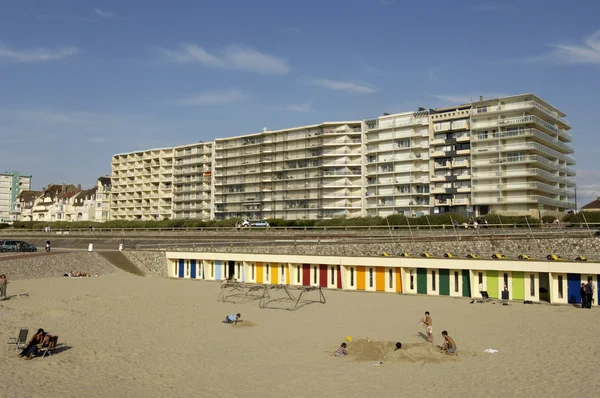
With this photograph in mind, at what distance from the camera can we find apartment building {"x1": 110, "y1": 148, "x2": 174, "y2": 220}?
11025cm

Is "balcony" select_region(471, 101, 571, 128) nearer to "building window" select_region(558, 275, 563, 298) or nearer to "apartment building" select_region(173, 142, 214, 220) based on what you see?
"building window" select_region(558, 275, 563, 298)

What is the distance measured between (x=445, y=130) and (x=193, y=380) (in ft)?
216

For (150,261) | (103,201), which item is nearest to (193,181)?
(103,201)

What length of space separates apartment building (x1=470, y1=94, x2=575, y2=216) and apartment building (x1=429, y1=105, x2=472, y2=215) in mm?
1569

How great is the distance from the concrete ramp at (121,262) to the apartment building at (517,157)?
45.8 meters

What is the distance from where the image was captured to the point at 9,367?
14.2 meters

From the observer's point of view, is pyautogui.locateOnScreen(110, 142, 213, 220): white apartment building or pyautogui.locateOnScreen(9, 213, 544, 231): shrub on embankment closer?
pyautogui.locateOnScreen(9, 213, 544, 231): shrub on embankment

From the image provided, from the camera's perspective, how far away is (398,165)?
7781 cm

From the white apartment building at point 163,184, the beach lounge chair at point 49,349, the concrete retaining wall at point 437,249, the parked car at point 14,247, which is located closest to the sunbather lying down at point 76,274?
the concrete retaining wall at point 437,249

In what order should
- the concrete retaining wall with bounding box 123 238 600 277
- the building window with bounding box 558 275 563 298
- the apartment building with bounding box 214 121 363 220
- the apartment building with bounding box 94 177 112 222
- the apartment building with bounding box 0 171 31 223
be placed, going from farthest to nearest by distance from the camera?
the apartment building with bounding box 0 171 31 223 < the apartment building with bounding box 94 177 112 222 < the apartment building with bounding box 214 121 363 220 < the concrete retaining wall with bounding box 123 238 600 277 < the building window with bounding box 558 275 563 298

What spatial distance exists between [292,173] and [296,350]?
74.9 m

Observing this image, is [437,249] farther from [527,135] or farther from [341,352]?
[527,135]

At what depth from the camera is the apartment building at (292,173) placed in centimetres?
8406

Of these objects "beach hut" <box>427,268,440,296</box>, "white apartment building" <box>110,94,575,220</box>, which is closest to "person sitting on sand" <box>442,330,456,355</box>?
"beach hut" <box>427,268,440,296</box>
